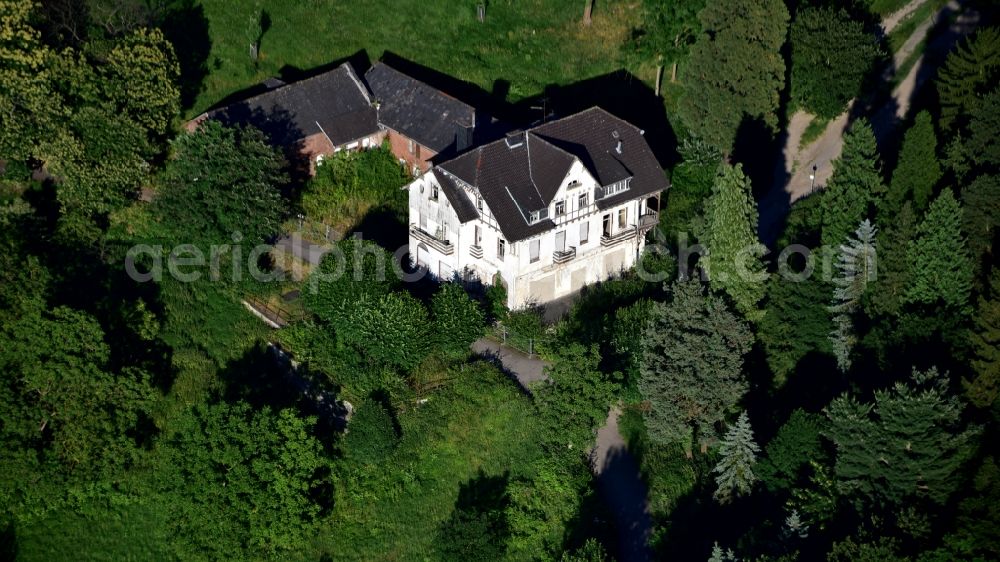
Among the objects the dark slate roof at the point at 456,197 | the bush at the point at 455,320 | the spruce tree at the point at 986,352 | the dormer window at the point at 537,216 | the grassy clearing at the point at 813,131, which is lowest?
the spruce tree at the point at 986,352

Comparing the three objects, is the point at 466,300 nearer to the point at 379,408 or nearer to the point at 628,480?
the point at 379,408

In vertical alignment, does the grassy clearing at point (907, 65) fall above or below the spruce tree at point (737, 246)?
above

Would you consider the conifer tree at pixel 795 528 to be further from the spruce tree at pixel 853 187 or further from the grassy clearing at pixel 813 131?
the grassy clearing at pixel 813 131

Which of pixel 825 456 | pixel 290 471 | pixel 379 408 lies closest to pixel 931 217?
pixel 825 456

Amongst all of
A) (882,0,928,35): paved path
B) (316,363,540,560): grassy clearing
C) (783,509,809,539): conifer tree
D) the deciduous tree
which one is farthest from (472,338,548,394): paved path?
(882,0,928,35): paved path

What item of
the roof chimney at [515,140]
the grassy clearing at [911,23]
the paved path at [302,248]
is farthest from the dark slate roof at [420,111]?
the grassy clearing at [911,23]

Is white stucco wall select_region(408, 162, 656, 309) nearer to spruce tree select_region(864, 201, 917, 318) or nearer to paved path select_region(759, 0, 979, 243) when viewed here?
paved path select_region(759, 0, 979, 243)
